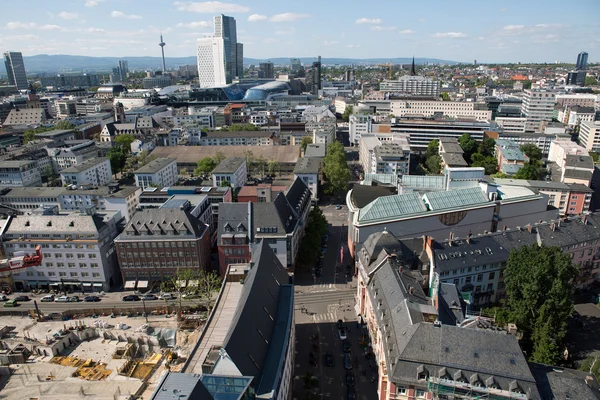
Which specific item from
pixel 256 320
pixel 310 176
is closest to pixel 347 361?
pixel 256 320

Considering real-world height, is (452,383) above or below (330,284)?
above

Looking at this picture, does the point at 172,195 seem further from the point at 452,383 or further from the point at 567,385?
the point at 567,385

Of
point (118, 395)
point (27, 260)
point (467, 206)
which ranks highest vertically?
point (467, 206)

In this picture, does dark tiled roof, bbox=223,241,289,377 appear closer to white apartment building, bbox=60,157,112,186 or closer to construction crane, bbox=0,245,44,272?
construction crane, bbox=0,245,44,272

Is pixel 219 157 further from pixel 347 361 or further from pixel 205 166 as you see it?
pixel 347 361

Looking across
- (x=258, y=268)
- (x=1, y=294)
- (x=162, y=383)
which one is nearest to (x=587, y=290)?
(x=258, y=268)

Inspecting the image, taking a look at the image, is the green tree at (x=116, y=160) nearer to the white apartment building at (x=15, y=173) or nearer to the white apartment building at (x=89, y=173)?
the white apartment building at (x=89, y=173)
